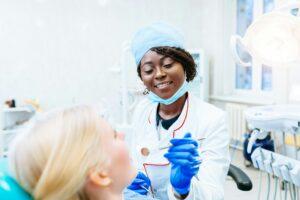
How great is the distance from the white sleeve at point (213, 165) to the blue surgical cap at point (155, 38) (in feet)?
1.15

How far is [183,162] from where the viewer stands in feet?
2.87

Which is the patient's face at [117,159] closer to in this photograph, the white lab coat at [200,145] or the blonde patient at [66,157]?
the blonde patient at [66,157]

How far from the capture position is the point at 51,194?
0.59 metres

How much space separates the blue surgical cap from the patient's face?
0.54 metres

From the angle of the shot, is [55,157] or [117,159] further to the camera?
[117,159]

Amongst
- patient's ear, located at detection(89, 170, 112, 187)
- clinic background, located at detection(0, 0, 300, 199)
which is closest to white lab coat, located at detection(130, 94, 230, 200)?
patient's ear, located at detection(89, 170, 112, 187)

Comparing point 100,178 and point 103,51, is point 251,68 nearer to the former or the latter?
point 103,51

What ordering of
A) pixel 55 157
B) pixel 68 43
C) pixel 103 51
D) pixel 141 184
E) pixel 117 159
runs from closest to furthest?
1. pixel 55 157
2. pixel 117 159
3. pixel 141 184
4. pixel 68 43
5. pixel 103 51

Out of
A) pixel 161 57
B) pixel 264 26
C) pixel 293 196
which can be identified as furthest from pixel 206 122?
pixel 293 196

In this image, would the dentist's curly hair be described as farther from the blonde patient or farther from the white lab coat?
the blonde patient

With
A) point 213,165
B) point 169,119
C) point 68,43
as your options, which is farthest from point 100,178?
point 68,43

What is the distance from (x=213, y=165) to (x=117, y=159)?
1.60 feet

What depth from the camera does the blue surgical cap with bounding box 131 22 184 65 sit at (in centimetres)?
118

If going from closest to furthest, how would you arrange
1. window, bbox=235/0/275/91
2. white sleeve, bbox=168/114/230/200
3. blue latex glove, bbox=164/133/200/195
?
blue latex glove, bbox=164/133/200/195 < white sleeve, bbox=168/114/230/200 < window, bbox=235/0/275/91
